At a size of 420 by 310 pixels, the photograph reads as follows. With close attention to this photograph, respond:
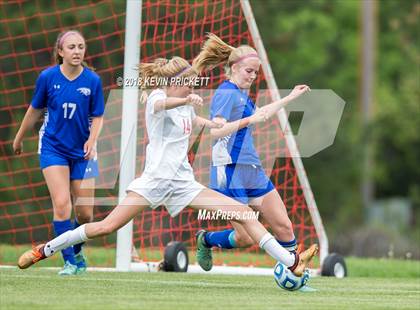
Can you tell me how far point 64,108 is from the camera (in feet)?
33.4

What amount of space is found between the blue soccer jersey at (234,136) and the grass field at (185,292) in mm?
1038

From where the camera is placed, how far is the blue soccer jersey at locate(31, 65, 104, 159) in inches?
401

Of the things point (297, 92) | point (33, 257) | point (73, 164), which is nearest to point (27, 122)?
point (73, 164)

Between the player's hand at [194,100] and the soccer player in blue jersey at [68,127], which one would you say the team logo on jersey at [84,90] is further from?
the player's hand at [194,100]

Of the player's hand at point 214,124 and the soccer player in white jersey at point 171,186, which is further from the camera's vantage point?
the player's hand at point 214,124

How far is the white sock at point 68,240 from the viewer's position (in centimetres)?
908

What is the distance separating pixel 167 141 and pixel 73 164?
1.67 m

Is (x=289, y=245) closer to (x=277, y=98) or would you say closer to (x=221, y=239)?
(x=221, y=239)

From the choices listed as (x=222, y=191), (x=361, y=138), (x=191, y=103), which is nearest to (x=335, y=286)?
(x=222, y=191)

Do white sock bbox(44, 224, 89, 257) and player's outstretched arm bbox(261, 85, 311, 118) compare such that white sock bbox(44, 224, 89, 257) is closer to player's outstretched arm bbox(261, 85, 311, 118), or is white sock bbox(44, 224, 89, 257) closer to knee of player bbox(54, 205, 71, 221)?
knee of player bbox(54, 205, 71, 221)

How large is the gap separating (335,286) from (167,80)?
94.4 inches

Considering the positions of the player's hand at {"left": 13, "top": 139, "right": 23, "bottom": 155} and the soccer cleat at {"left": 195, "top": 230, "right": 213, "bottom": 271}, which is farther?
the player's hand at {"left": 13, "top": 139, "right": 23, "bottom": 155}

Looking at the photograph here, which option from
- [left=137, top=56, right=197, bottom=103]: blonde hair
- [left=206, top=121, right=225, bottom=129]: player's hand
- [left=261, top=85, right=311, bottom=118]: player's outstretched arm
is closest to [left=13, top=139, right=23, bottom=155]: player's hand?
[left=137, top=56, right=197, bottom=103]: blonde hair

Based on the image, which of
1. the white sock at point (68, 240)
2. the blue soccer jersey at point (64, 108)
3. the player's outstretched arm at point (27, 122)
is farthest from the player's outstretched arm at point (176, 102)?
the player's outstretched arm at point (27, 122)
